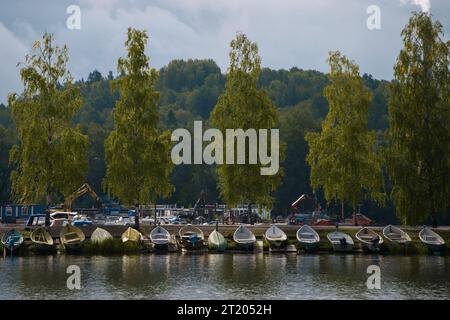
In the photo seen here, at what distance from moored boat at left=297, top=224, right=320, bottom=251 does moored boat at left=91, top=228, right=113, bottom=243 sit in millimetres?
17649

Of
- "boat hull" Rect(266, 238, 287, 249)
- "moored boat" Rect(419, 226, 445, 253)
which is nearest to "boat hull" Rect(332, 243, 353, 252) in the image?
"boat hull" Rect(266, 238, 287, 249)

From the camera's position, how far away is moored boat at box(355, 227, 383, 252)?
73875 millimetres

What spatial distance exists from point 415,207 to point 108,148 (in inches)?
1211

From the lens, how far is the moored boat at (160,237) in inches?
2936

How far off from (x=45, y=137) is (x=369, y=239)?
3247 cm

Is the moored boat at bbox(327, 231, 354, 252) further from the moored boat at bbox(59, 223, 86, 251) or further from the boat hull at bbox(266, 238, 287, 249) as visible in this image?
the moored boat at bbox(59, 223, 86, 251)

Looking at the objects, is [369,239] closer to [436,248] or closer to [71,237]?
[436,248]

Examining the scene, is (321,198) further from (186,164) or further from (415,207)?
(415,207)

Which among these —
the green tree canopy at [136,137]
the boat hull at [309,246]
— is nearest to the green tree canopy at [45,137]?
the green tree canopy at [136,137]

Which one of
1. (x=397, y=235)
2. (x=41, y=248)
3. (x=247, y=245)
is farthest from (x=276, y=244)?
(x=41, y=248)

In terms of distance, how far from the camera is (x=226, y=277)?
55844 millimetres

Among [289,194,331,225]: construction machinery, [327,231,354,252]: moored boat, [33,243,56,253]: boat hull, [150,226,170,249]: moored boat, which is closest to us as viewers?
[33,243,56,253]: boat hull

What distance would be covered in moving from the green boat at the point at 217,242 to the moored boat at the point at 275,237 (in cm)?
401

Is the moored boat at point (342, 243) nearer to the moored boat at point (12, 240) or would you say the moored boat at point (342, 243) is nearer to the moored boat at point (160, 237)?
the moored boat at point (160, 237)
